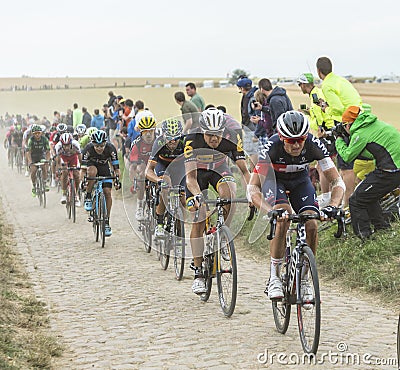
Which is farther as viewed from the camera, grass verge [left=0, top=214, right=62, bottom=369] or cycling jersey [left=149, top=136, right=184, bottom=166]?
cycling jersey [left=149, top=136, right=184, bottom=166]

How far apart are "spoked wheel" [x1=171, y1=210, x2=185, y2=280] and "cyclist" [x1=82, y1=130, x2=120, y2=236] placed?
10.3 feet

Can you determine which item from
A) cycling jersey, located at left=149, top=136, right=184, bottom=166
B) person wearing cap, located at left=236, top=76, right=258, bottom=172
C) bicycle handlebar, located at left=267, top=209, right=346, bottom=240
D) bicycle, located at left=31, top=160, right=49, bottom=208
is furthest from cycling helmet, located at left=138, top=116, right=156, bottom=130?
bicycle, located at left=31, top=160, right=49, bottom=208

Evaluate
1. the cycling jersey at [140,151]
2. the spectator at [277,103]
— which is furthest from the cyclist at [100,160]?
the spectator at [277,103]

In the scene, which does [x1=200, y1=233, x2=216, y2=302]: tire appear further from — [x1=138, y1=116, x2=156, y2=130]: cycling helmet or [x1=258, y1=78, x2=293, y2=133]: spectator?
[x1=258, y1=78, x2=293, y2=133]: spectator

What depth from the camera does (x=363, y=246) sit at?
33.8 feet

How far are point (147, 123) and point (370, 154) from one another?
13.0 feet

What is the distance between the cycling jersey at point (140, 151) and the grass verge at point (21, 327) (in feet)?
9.83

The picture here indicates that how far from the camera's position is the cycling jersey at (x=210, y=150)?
30.1 feet

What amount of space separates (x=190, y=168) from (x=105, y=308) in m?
1.98

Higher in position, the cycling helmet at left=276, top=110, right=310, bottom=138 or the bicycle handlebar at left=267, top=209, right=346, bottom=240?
the cycling helmet at left=276, top=110, right=310, bottom=138

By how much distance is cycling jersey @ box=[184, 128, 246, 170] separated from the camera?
30.1ft

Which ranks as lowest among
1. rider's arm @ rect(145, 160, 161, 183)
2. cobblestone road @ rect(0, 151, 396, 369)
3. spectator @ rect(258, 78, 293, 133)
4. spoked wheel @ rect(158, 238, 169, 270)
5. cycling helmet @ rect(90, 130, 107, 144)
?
cobblestone road @ rect(0, 151, 396, 369)

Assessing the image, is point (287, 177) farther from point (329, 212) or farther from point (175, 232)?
point (175, 232)

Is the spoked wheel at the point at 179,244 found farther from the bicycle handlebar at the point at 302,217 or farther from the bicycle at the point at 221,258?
the bicycle handlebar at the point at 302,217
